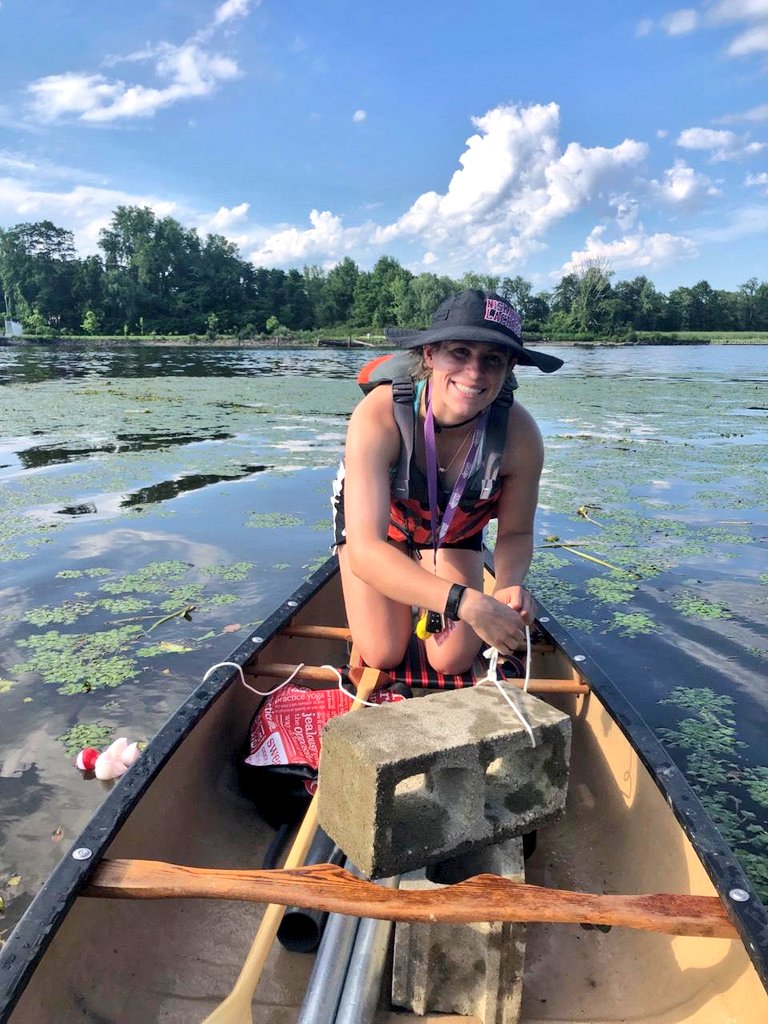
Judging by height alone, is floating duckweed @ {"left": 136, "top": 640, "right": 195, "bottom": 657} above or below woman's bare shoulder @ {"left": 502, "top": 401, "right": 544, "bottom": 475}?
below

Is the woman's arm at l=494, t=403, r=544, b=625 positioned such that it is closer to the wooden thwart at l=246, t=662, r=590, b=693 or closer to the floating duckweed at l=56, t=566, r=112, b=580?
the wooden thwart at l=246, t=662, r=590, b=693

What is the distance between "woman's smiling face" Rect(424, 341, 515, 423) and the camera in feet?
8.39

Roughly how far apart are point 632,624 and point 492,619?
3.17 m

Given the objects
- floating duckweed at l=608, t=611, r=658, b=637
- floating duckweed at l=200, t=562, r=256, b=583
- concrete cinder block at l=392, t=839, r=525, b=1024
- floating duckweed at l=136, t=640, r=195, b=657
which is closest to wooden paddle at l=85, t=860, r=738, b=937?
concrete cinder block at l=392, t=839, r=525, b=1024

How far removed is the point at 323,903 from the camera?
1.72 meters

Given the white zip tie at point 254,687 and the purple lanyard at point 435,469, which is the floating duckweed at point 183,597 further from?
the purple lanyard at point 435,469

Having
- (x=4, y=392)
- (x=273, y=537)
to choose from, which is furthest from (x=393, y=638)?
(x=4, y=392)

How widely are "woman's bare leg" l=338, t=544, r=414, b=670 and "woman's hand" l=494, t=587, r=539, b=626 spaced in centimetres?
62

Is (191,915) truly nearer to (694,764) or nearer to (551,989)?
(551,989)

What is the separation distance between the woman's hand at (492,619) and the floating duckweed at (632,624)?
2.91 meters

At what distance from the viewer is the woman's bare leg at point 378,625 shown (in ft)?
10.5

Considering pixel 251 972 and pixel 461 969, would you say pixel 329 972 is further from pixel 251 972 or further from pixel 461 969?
pixel 461 969

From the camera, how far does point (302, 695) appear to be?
2.97 m

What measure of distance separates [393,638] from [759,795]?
178cm
